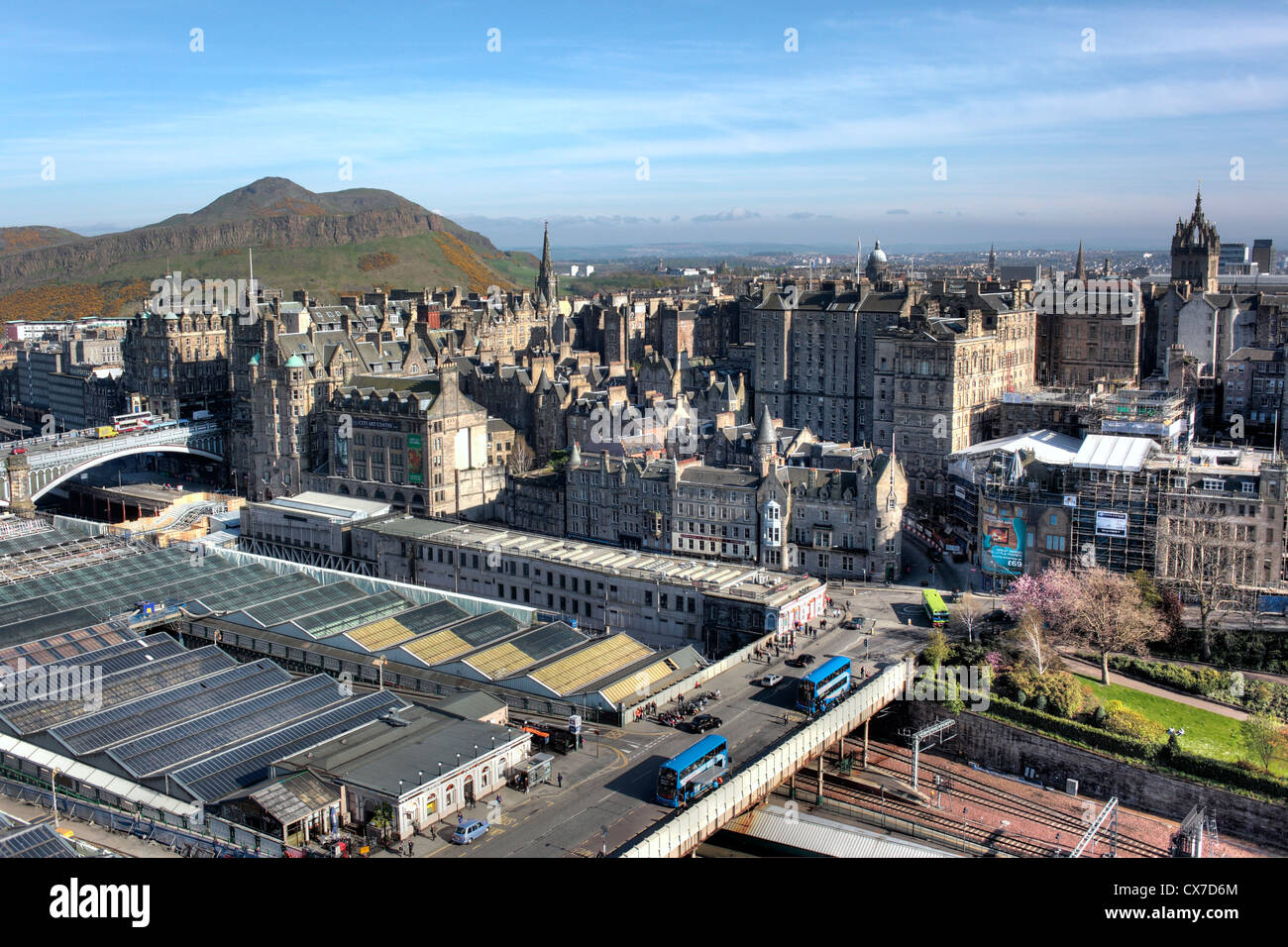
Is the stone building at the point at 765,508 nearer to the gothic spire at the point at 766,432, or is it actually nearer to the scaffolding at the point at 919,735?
the gothic spire at the point at 766,432

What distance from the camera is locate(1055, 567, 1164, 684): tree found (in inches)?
2495

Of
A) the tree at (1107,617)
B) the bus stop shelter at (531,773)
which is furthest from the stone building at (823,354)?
the bus stop shelter at (531,773)

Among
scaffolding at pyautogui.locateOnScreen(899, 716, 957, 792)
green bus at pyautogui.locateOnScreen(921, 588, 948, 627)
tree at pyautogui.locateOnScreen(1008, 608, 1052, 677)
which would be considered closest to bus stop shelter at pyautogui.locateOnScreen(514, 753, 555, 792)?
scaffolding at pyautogui.locateOnScreen(899, 716, 957, 792)

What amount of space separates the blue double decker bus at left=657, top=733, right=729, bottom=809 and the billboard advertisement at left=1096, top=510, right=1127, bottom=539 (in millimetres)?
36608

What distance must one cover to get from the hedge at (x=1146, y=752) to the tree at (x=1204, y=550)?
14.8 meters

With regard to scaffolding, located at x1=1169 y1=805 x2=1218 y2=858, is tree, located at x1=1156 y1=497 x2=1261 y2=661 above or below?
above

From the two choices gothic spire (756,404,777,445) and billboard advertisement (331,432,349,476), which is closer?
gothic spire (756,404,777,445)

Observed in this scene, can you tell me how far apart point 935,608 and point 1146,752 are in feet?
58.7

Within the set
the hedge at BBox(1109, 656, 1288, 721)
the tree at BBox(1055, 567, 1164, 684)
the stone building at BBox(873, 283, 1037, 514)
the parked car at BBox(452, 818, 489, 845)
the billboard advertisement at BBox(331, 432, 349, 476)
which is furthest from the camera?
the billboard advertisement at BBox(331, 432, 349, 476)

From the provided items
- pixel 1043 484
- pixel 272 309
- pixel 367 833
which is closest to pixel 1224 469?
pixel 1043 484

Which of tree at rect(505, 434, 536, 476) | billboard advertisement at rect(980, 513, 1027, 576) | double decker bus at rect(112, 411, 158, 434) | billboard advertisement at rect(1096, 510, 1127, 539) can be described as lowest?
billboard advertisement at rect(980, 513, 1027, 576)

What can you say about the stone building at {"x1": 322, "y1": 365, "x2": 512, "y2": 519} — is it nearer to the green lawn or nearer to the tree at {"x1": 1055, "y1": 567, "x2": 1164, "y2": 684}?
the tree at {"x1": 1055, "y1": 567, "x2": 1164, "y2": 684}

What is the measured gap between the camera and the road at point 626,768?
41.1 metres
